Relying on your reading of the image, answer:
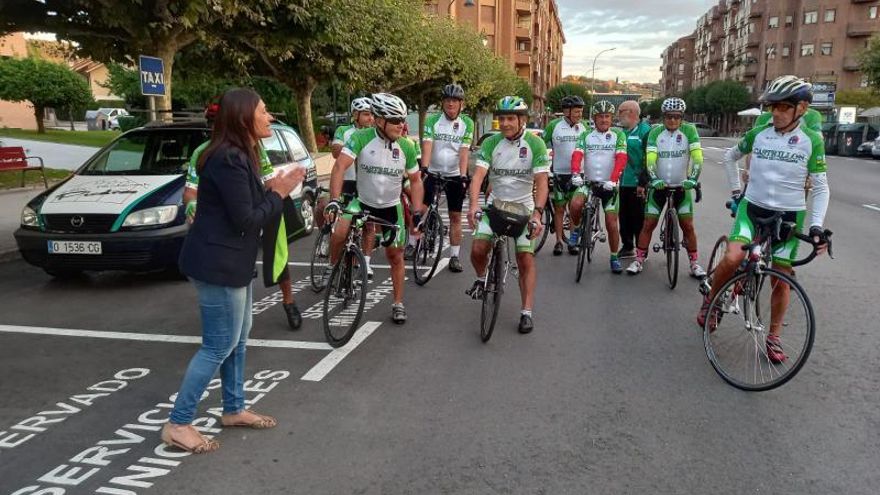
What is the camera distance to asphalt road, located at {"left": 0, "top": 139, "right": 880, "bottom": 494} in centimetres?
321

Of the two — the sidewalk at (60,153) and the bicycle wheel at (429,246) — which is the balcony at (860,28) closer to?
the sidewalk at (60,153)

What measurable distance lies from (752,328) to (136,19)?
413 inches

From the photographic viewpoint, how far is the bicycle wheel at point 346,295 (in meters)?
5.22

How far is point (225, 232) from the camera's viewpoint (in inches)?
126

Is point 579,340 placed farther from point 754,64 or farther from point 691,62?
point 691,62

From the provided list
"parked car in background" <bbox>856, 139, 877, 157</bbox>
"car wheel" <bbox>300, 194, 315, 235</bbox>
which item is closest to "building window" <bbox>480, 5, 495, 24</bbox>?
"parked car in background" <bbox>856, 139, 877, 157</bbox>

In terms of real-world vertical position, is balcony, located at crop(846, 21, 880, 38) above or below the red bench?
above

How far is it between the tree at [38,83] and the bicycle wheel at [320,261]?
128 feet

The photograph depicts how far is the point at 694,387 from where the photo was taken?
4.34 metres


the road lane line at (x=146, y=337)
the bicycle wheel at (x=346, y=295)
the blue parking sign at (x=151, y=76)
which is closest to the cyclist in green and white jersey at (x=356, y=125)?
the bicycle wheel at (x=346, y=295)

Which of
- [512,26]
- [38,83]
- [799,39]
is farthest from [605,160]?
[799,39]

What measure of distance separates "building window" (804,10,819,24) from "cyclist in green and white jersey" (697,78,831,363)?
83.5 meters

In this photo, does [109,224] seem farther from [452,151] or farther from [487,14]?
[487,14]

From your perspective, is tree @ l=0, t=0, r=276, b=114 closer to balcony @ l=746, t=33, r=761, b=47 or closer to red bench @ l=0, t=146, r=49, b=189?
red bench @ l=0, t=146, r=49, b=189
